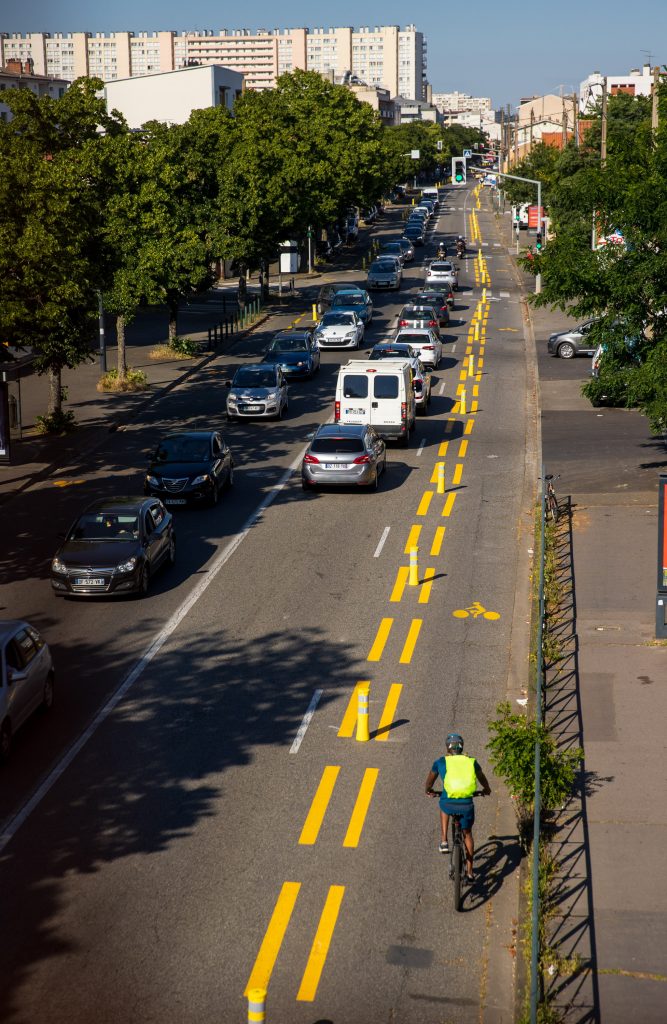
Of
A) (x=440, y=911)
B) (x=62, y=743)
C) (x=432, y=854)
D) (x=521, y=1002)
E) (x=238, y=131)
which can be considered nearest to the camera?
(x=521, y=1002)

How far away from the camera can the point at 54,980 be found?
10828 mm

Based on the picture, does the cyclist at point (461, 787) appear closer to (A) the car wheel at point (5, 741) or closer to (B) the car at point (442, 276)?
(A) the car wheel at point (5, 741)

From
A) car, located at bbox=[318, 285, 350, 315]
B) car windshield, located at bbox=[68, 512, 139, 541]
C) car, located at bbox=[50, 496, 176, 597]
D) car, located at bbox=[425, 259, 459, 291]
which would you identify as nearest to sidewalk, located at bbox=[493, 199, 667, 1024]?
car, located at bbox=[50, 496, 176, 597]

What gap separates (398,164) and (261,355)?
254ft

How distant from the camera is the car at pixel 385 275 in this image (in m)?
71.8

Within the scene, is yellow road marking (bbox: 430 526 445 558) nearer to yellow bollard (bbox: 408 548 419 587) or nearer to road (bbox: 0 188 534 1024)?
road (bbox: 0 188 534 1024)

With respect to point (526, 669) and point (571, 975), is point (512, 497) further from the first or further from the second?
point (571, 975)

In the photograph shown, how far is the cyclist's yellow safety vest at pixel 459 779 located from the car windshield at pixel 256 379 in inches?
1078

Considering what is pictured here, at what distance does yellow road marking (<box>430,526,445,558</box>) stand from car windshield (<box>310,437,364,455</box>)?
331 cm

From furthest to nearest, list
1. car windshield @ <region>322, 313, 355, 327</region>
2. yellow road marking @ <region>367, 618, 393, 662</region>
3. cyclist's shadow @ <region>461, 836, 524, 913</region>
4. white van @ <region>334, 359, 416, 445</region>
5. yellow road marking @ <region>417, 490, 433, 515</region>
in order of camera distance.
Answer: car windshield @ <region>322, 313, 355, 327</region> < white van @ <region>334, 359, 416, 445</region> < yellow road marking @ <region>417, 490, 433, 515</region> < yellow road marking @ <region>367, 618, 393, 662</region> < cyclist's shadow @ <region>461, 836, 524, 913</region>

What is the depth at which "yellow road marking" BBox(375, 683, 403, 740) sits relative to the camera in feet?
53.2

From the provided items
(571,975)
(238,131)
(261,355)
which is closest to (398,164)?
(238,131)

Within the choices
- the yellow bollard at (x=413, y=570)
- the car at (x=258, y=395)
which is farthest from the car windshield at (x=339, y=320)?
the yellow bollard at (x=413, y=570)

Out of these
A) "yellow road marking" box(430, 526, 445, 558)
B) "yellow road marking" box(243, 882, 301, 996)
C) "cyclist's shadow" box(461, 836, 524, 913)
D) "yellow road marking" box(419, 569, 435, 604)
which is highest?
"yellow road marking" box(430, 526, 445, 558)
